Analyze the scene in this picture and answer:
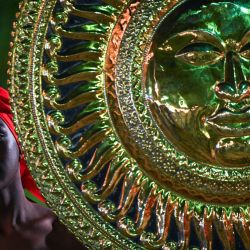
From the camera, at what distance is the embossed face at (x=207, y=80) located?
81 centimetres

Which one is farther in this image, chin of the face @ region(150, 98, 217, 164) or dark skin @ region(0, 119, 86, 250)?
dark skin @ region(0, 119, 86, 250)

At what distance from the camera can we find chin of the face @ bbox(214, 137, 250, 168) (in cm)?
82

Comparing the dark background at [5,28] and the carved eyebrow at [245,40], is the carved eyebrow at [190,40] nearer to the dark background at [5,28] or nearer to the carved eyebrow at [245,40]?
the carved eyebrow at [245,40]

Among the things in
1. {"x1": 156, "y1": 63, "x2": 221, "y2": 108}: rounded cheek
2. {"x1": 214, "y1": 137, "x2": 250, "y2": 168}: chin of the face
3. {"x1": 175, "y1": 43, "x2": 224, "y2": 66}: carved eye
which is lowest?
{"x1": 214, "y1": 137, "x2": 250, "y2": 168}: chin of the face

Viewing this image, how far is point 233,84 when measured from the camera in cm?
81

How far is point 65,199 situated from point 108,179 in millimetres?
56

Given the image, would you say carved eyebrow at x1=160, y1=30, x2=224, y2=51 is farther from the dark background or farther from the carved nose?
the dark background

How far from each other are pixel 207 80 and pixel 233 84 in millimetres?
32

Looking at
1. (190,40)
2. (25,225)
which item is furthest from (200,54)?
(25,225)

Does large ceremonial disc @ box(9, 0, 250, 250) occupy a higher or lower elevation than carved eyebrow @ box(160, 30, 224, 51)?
lower

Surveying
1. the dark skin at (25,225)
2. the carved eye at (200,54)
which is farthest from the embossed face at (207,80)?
the dark skin at (25,225)

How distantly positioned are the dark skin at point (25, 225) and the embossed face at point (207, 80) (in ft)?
1.32

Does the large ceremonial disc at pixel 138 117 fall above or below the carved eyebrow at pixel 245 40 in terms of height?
below

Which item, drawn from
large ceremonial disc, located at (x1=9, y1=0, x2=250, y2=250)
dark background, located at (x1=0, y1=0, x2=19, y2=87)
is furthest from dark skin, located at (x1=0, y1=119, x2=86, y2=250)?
large ceremonial disc, located at (x1=9, y1=0, x2=250, y2=250)
